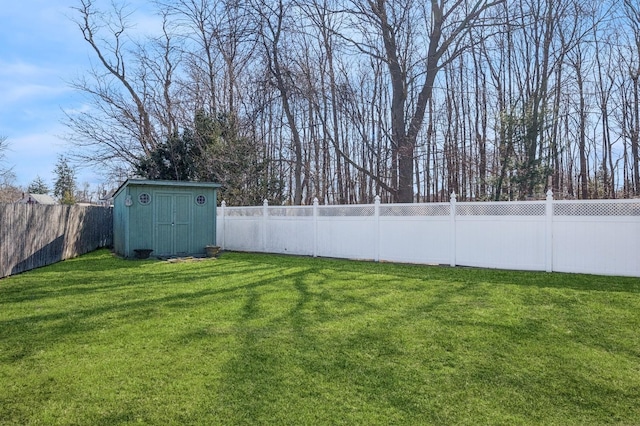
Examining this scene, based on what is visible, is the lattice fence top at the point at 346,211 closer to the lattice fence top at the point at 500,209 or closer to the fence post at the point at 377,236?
the fence post at the point at 377,236

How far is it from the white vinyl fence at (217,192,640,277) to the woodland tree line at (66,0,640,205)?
294cm

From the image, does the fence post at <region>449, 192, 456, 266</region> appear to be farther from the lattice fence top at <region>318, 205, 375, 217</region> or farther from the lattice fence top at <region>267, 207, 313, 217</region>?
the lattice fence top at <region>267, 207, 313, 217</region>

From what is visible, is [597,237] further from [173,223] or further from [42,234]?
[42,234]

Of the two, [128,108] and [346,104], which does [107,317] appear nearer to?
[346,104]

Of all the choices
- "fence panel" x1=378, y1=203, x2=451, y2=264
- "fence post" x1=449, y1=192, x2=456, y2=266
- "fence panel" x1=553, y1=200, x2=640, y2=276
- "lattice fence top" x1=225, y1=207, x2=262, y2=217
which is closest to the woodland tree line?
"lattice fence top" x1=225, y1=207, x2=262, y2=217

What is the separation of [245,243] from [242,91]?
7618 millimetres

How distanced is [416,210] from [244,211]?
5.51 m

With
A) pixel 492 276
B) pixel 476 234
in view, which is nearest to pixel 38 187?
pixel 476 234

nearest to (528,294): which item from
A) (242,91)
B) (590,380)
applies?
(590,380)

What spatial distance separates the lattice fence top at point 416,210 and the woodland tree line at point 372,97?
2996mm

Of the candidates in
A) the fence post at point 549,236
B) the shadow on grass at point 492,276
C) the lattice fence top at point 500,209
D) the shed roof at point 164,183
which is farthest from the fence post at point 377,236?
the shed roof at point 164,183

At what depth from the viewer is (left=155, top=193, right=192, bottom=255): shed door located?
10234 millimetres

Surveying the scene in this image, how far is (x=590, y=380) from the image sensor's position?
2.63 metres

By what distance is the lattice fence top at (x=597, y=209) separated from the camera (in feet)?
19.7
